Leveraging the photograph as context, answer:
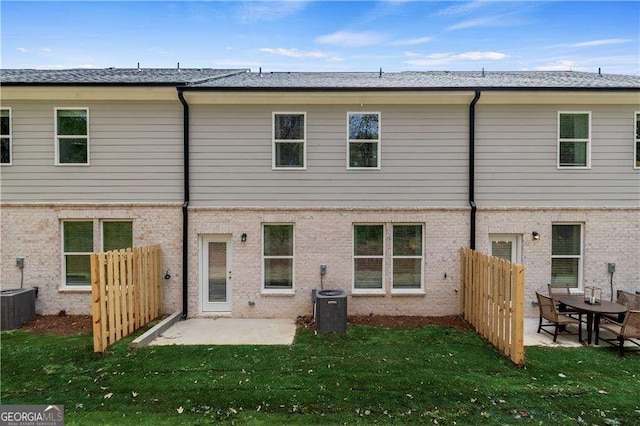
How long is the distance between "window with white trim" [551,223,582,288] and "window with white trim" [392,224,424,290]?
3692 mm

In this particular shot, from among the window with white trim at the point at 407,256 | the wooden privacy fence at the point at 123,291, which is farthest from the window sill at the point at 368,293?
the wooden privacy fence at the point at 123,291

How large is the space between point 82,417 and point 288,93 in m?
7.63

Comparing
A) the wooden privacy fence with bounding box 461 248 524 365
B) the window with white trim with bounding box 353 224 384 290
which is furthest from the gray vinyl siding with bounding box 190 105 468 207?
the wooden privacy fence with bounding box 461 248 524 365

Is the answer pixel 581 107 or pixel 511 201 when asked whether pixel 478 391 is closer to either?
pixel 511 201

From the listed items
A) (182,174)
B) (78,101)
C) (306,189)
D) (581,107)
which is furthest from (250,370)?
(581,107)

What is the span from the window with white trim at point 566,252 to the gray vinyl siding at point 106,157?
10453 millimetres

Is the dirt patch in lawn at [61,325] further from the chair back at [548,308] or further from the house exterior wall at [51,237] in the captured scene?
the chair back at [548,308]

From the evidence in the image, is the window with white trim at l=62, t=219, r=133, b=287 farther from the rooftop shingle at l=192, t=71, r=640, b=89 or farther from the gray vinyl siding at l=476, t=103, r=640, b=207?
the gray vinyl siding at l=476, t=103, r=640, b=207

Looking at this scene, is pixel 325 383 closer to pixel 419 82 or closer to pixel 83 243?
pixel 83 243

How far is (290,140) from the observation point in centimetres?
885

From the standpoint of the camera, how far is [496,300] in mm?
6680

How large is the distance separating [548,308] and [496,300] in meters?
1.60

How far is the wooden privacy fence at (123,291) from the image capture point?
623 centimetres

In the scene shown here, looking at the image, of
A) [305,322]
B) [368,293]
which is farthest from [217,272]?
[368,293]
